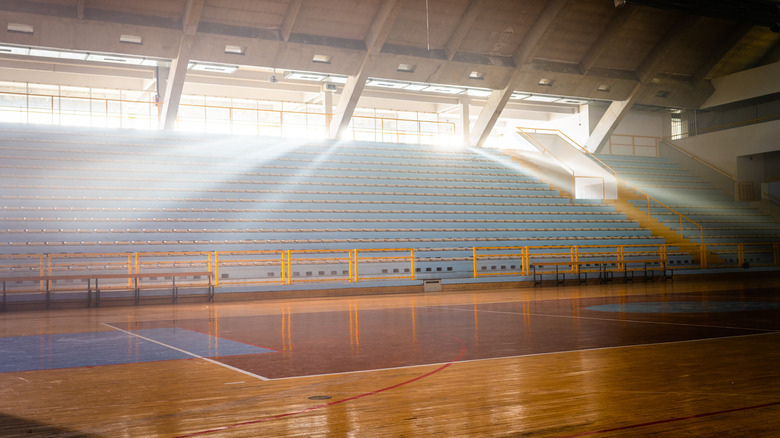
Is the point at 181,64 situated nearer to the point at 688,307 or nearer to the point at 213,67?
the point at 213,67

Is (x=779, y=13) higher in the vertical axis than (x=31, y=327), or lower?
higher

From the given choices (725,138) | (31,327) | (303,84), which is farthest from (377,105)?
(31,327)

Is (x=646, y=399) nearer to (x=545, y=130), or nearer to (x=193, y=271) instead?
(x=193, y=271)

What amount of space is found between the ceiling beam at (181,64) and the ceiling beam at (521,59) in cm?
1082

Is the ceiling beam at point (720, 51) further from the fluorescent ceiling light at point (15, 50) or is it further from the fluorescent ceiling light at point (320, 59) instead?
the fluorescent ceiling light at point (15, 50)

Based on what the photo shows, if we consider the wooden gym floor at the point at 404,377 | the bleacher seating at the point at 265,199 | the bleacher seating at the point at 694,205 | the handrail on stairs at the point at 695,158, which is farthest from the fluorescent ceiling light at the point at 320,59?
the handrail on stairs at the point at 695,158

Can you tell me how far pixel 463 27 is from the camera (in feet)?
71.8

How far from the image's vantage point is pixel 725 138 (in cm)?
2784

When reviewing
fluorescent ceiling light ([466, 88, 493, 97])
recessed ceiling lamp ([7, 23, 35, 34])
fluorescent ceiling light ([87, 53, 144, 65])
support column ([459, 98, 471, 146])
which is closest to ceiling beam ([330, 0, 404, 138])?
fluorescent ceiling light ([466, 88, 493, 97])

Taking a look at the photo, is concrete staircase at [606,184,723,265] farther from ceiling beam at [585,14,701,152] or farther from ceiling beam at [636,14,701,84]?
ceiling beam at [636,14,701,84]

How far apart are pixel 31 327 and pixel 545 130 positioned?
980 inches

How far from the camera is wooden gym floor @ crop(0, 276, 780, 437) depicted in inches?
128

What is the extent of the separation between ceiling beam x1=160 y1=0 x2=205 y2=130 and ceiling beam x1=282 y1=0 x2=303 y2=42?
258 cm

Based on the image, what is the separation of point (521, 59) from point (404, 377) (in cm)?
2045
